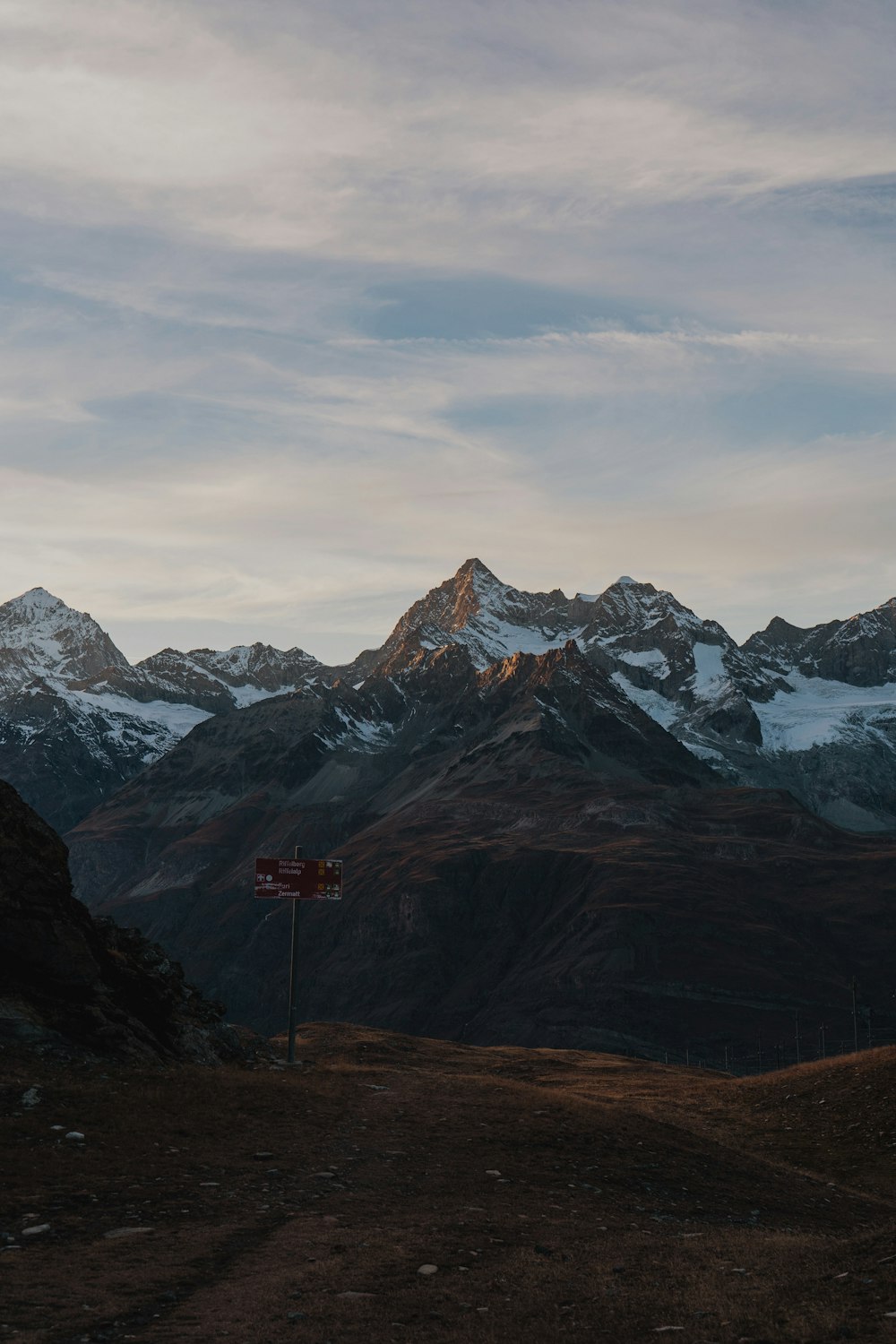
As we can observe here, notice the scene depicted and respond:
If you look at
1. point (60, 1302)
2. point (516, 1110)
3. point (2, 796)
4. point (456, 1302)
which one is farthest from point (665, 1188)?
point (2, 796)

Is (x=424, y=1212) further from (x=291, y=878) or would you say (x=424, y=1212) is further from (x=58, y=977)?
(x=291, y=878)

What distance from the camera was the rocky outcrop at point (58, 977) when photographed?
37281 mm

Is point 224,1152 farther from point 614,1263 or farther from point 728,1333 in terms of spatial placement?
point 728,1333

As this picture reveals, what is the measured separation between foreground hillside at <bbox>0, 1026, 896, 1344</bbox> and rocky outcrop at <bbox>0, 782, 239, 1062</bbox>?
8.59ft

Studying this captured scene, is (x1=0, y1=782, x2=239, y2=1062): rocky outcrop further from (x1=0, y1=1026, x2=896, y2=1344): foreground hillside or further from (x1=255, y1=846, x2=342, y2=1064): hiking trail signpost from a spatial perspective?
(x1=255, y1=846, x2=342, y2=1064): hiking trail signpost

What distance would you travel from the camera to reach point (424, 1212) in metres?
25.9

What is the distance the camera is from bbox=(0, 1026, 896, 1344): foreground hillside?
1772 cm

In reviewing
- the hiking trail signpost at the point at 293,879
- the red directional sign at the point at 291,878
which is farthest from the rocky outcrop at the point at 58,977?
the red directional sign at the point at 291,878

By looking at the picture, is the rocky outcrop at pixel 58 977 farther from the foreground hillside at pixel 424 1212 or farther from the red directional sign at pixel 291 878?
the red directional sign at pixel 291 878

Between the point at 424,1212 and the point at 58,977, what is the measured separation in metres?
17.7

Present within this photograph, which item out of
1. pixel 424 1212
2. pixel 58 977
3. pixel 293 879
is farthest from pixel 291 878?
pixel 424 1212

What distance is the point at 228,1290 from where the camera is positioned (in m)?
Answer: 19.0

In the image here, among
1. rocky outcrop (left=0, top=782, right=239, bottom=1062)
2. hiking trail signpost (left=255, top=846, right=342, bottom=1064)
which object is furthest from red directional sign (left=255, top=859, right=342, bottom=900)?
rocky outcrop (left=0, top=782, right=239, bottom=1062)

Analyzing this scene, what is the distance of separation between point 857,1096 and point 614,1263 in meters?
29.1
